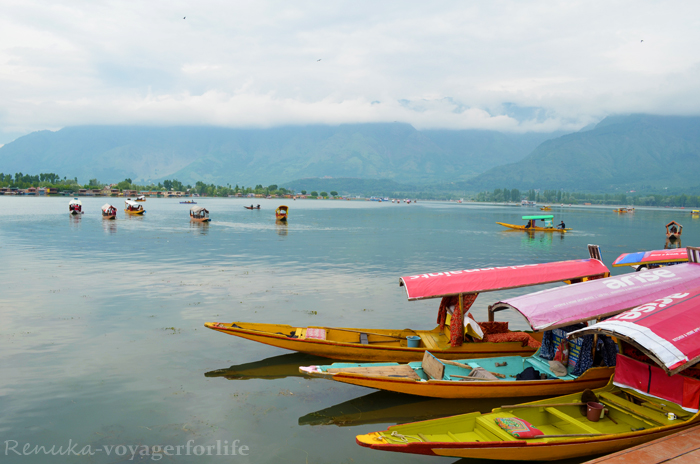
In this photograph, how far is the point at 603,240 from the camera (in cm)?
6712

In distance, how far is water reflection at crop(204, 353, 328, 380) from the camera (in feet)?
51.0

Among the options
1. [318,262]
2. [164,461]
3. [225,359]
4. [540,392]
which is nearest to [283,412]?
[164,461]

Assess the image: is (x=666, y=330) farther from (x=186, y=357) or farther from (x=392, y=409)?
(x=186, y=357)

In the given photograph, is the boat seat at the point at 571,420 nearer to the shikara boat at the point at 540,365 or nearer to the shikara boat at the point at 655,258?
the shikara boat at the point at 540,365

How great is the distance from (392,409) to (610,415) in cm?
580

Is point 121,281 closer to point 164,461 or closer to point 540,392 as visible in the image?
point 164,461

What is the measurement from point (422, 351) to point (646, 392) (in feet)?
20.3

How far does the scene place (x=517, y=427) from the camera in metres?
9.97

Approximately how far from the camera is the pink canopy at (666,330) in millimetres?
9820

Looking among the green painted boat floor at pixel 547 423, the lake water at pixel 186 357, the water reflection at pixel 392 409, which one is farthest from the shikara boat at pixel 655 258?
the water reflection at pixel 392 409

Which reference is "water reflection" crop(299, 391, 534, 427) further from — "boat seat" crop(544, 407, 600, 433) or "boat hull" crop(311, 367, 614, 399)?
"boat seat" crop(544, 407, 600, 433)

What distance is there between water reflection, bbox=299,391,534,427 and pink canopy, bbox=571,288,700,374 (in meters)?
3.78

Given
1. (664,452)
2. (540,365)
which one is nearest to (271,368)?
(540,365)

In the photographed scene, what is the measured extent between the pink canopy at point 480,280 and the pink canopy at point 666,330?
13.4ft
